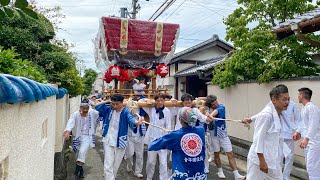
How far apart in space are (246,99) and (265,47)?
6.04ft

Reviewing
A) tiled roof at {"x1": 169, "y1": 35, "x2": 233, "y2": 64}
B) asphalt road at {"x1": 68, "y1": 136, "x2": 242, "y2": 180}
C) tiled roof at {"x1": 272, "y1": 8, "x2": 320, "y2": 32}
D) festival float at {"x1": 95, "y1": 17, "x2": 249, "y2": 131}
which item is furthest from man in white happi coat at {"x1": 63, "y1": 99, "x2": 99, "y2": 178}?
tiled roof at {"x1": 169, "y1": 35, "x2": 233, "y2": 64}

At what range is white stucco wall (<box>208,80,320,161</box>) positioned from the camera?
829 centimetres

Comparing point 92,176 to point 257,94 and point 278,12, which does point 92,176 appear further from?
point 278,12

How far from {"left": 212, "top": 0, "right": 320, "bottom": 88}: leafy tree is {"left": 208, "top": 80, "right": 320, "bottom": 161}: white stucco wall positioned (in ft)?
1.07

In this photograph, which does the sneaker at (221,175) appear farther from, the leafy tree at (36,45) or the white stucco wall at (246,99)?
the leafy tree at (36,45)

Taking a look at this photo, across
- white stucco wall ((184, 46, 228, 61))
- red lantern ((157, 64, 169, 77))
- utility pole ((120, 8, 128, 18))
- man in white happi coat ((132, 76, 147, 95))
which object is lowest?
man in white happi coat ((132, 76, 147, 95))

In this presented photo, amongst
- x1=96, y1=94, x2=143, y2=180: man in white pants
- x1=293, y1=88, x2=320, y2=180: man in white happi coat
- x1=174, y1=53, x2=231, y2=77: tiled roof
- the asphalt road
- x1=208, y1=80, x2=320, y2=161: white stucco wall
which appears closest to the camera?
x1=293, y1=88, x2=320, y2=180: man in white happi coat

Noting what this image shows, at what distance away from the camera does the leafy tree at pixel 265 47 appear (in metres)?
8.77

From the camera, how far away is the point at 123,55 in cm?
1023

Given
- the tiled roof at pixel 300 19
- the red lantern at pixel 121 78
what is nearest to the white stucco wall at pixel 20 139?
the tiled roof at pixel 300 19

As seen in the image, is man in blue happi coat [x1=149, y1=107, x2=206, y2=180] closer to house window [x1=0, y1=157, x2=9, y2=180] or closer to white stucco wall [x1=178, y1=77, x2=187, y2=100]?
house window [x1=0, y1=157, x2=9, y2=180]

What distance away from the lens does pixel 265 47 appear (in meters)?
9.75

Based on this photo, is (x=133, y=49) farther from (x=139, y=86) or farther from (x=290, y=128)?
(x=290, y=128)

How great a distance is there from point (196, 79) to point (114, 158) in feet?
40.4
